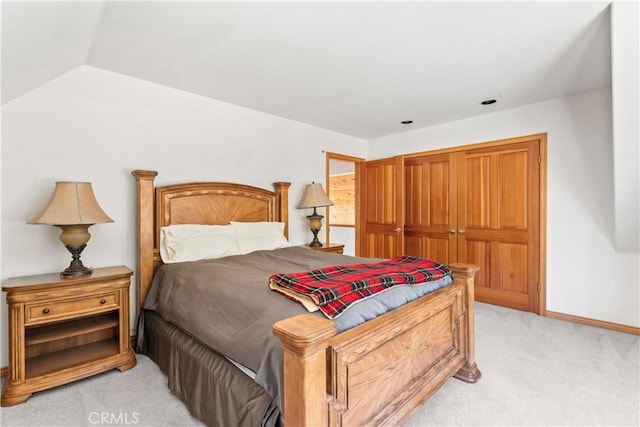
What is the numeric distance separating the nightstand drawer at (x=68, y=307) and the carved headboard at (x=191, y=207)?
41 centimetres

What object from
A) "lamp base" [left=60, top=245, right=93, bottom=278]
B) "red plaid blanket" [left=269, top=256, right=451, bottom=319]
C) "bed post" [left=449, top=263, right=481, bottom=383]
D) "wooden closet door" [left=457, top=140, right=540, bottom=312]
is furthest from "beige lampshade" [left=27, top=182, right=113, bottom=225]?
"wooden closet door" [left=457, top=140, right=540, bottom=312]

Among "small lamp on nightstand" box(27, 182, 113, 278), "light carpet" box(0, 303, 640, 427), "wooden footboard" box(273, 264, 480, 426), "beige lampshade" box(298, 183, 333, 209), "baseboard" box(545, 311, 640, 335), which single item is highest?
"beige lampshade" box(298, 183, 333, 209)

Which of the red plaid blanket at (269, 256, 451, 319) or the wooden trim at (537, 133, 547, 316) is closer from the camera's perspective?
the red plaid blanket at (269, 256, 451, 319)

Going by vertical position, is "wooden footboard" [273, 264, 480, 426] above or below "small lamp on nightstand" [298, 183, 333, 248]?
below

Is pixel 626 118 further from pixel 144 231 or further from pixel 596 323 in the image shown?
pixel 144 231

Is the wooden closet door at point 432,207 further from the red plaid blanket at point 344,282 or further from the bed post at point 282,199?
the red plaid blanket at point 344,282

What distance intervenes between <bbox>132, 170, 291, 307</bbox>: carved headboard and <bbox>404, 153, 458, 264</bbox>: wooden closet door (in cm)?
187

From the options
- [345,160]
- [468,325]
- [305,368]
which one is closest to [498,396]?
[468,325]

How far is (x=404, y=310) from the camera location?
1562 mm

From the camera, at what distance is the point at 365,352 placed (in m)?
1.30

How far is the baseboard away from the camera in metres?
2.94

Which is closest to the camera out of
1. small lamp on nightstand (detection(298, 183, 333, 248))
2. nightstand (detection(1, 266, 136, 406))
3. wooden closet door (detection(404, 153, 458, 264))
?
nightstand (detection(1, 266, 136, 406))

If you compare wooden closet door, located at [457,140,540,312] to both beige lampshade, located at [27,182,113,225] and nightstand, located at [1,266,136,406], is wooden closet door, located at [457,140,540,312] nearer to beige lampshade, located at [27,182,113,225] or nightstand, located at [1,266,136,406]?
nightstand, located at [1,266,136,406]

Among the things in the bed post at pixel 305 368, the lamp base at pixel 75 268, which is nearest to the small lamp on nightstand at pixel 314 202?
the lamp base at pixel 75 268
